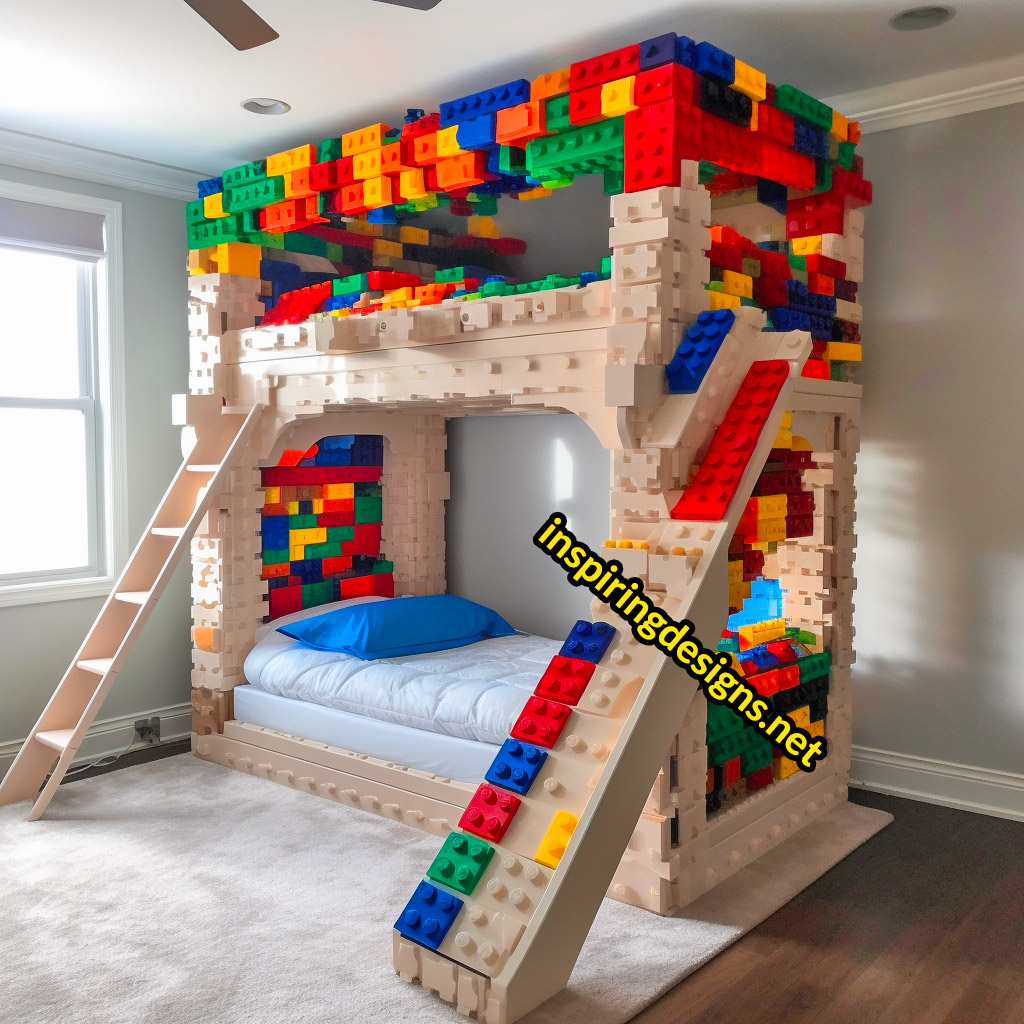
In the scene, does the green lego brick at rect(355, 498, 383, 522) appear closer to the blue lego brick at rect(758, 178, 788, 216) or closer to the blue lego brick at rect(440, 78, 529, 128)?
the blue lego brick at rect(440, 78, 529, 128)

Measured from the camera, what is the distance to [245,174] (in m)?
3.96

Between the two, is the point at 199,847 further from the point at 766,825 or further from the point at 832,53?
the point at 832,53

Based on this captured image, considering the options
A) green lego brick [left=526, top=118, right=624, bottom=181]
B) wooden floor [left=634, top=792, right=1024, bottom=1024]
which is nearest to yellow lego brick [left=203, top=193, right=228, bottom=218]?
green lego brick [left=526, top=118, right=624, bottom=181]

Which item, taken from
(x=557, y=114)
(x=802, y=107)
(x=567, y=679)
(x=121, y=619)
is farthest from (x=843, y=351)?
(x=121, y=619)

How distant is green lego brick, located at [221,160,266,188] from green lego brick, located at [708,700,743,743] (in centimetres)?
271

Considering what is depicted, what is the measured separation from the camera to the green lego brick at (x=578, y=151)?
282cm

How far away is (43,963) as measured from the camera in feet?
8.03

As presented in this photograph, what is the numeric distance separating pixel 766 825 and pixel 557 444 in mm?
1935

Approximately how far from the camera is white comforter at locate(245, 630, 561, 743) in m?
3.24

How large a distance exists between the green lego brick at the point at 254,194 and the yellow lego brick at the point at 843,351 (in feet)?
7.16

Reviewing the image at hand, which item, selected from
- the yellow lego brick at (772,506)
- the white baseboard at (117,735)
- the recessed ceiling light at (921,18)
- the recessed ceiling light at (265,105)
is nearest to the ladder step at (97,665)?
the white baseboard at (117,735)

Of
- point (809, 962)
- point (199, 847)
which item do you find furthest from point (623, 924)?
point (199, 847)

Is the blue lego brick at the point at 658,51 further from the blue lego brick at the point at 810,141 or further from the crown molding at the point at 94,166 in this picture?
the crown molding at the point at 94,166

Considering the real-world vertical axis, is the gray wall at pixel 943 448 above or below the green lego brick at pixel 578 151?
below
